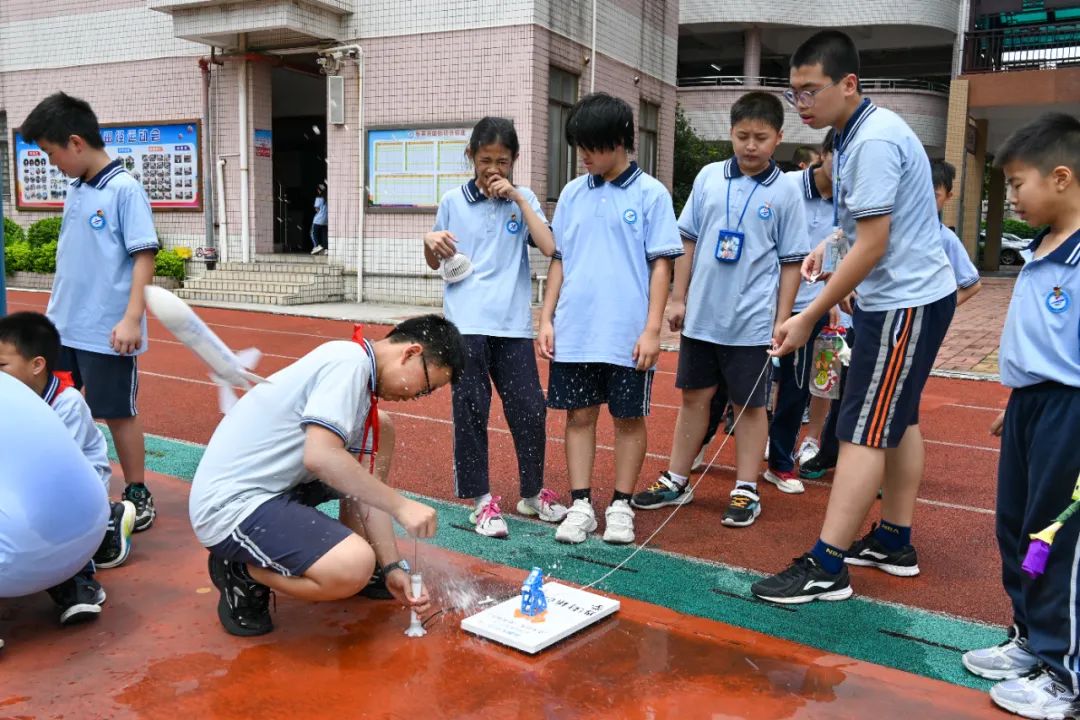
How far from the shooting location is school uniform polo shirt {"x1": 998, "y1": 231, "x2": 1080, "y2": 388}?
8.55 feet

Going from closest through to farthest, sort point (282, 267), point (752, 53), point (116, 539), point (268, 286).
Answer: point (116, 539) → point (268, 286) → point (282, 267) → point (752, 53)

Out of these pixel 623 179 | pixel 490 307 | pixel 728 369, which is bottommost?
pixel 728 369

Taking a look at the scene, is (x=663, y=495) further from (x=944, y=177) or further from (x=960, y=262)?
(x=944, y=177)

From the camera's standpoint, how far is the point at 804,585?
3.38 metres

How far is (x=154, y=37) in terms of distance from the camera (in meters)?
16.5

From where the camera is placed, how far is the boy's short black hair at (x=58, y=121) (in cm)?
397

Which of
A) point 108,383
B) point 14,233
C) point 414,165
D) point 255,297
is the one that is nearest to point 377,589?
point 108,383

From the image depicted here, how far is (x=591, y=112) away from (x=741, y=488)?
196 cm

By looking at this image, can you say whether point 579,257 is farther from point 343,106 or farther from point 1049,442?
point 343,106

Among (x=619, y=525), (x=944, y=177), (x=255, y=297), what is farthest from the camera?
(x=255, y=297)

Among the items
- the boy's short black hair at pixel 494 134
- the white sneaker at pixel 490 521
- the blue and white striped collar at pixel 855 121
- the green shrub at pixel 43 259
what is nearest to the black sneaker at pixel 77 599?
the white sneaker at pixel 490 521

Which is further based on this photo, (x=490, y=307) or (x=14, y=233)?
(x=14, y=233)

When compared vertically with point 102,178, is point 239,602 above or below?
below

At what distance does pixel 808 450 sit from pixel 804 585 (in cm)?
245
